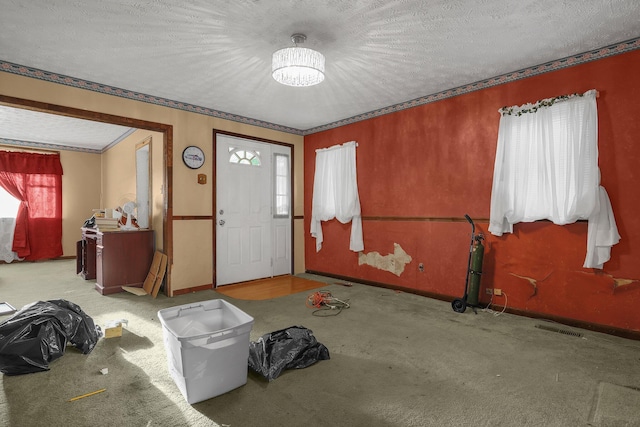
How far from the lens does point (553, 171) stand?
3.38 m

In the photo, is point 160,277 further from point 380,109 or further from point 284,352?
point 380,109

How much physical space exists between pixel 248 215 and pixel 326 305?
2.22 metres

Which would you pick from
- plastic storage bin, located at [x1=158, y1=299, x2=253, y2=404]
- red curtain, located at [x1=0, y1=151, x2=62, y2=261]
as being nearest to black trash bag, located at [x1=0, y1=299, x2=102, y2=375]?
plastic storage bin, located at [x1=158, y1=299, x2=253, y2=404]

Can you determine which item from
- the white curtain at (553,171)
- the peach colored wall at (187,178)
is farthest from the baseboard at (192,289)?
the white curtain at (553,171)

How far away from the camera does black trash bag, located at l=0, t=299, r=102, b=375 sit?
2348mm

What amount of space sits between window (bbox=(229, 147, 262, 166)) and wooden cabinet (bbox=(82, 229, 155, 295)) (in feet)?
5.45

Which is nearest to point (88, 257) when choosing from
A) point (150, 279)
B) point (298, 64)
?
point (150, 279)

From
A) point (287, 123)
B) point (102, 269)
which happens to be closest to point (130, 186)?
point (102, 269)

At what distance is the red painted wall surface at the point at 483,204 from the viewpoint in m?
3.05

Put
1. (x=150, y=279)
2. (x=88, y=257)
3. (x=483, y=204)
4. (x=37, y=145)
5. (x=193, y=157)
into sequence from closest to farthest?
(x=483, y=204), (x=150, y=279), (x=193, y=157), (x=88, y=257), (x=37, y=145)

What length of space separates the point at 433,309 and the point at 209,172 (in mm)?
3602

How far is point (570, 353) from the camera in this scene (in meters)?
2.72

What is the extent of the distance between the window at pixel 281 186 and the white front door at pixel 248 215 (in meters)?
0.02

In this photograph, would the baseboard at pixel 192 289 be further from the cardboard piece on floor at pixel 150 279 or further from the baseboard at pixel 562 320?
the baseboard at pixel 562 320
